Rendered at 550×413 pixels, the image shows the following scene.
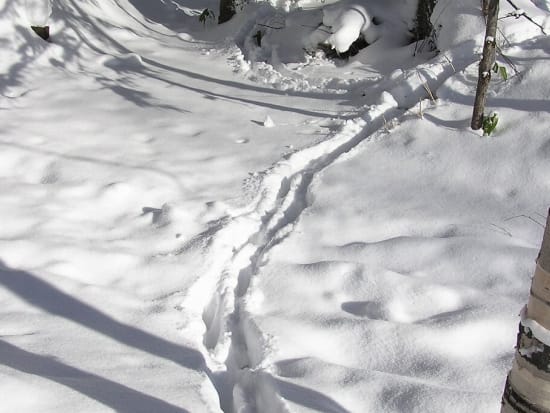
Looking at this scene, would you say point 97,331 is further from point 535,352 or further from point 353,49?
point 353,49

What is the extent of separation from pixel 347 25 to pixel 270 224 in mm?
3706

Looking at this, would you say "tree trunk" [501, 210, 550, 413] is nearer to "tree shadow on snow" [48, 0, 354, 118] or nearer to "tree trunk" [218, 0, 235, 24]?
"tree shadow on snow" [48, 0, 354, 118]

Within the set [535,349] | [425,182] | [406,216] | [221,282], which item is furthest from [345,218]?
[535,349]

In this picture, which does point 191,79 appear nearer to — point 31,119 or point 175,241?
point 31,119

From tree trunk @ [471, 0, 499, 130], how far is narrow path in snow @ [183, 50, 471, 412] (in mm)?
754

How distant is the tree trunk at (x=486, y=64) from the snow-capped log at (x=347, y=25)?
2.61 meters

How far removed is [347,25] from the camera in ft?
22.4

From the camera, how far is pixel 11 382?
226 centimetres

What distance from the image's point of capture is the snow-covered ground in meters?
2.57

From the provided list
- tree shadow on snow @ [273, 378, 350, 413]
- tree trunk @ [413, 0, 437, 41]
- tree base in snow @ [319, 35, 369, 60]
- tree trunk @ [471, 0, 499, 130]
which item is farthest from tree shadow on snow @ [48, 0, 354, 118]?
tree shadow on snow @ [273, 378, 350, 413]

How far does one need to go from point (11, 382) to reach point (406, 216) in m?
2.44

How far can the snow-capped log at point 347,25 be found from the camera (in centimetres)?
677

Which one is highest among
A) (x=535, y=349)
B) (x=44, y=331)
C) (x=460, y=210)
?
(x=535, y=349)

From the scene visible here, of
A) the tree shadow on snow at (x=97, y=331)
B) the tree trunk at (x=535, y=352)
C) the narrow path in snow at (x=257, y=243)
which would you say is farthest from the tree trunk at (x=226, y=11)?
the tree trunk at (x=535, y=352)
